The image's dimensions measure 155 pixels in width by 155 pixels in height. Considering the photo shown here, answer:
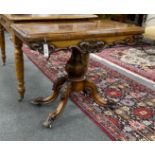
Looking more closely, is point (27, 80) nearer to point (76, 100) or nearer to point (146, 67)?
point (76, 100)

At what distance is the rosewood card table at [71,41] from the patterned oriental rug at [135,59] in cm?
98

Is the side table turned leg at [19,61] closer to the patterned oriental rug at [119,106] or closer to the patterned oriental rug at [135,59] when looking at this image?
the patterned oriental rug at [119,106]

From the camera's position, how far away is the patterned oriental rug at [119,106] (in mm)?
1486

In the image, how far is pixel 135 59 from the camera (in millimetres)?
3016

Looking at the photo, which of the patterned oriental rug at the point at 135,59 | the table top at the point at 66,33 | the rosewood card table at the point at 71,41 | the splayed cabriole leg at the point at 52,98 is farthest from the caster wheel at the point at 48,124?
the patterned oriental rug at the point at 135,59

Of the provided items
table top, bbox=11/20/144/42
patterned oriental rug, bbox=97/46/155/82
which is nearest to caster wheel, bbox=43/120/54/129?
table top, bbox=11/20/144/42

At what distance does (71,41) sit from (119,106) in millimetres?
800

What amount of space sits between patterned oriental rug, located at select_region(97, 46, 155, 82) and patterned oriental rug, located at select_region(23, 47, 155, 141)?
0.30 meters

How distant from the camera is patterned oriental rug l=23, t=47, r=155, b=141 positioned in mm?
1486

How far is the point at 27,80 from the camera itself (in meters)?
2.27

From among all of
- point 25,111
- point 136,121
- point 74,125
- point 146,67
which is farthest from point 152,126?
point 146,67

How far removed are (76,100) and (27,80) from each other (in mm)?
670

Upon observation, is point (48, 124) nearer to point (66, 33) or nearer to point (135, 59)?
point (66, 33)

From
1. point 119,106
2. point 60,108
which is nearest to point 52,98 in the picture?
point 60,108
